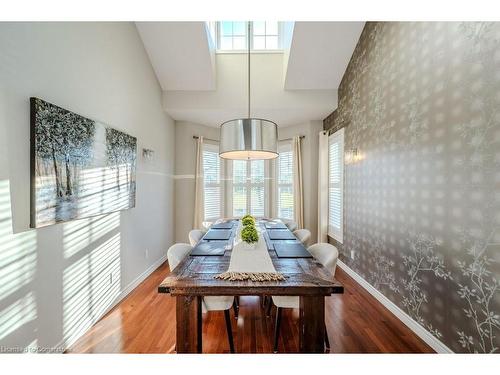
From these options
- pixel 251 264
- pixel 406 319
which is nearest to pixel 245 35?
pixel 251 264

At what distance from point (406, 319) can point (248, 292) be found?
184cm

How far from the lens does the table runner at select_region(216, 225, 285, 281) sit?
1.37m

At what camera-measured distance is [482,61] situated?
1.44m

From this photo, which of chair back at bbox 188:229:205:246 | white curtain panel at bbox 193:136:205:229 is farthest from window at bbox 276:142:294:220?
chair back at bbox 188:229:205:246

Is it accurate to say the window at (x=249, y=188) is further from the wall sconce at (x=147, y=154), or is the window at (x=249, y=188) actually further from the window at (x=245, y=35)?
the window at (x=245, y=35)

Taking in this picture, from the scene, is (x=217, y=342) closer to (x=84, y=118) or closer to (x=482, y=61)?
(x=84, y=118)

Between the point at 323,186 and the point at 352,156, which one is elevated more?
the point at 352,156

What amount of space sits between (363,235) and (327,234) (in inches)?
49.1

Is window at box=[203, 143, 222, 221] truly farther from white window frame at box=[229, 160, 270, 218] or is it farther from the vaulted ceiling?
the vaulted ceiling

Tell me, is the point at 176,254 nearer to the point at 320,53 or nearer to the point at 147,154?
the point at 147,154

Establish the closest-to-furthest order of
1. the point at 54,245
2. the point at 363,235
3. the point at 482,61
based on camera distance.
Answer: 1. the point at 482,61
2. the point at 54,245
3. the point at 363,235

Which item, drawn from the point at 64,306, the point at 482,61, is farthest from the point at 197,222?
the point at 482,61

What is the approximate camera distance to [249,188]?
4.94 meters

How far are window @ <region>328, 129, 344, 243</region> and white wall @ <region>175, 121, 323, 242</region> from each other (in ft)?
1.17
